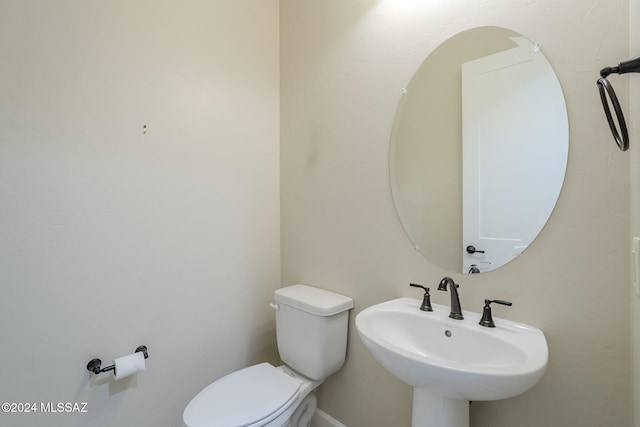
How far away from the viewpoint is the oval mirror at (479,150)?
88cm

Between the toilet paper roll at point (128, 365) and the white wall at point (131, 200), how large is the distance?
0.25 feet

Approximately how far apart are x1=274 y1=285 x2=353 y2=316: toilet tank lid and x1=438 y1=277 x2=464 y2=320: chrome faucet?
0.50 meters

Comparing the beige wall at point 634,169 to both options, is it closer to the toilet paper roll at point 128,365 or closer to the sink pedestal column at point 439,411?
the sink pedestal column at point 439,411

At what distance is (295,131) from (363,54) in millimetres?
556

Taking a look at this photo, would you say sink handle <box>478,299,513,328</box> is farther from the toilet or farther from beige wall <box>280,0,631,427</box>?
the toilet

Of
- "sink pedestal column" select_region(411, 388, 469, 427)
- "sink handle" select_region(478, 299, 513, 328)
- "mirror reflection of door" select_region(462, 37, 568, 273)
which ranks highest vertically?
"mirror reflection of door" select_region(462, 37, 568, 273)

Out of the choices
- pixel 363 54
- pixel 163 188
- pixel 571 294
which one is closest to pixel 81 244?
pixel 163 188

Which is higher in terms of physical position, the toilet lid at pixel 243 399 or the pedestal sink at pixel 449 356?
the pedestal sink at pixel 449 356

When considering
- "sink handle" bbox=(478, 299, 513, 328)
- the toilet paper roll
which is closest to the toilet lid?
the toilet paper roll

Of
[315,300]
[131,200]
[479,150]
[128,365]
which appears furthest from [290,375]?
[479,150]

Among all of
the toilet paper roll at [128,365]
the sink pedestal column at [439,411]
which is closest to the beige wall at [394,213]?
the sink pedestal column at [439,411]

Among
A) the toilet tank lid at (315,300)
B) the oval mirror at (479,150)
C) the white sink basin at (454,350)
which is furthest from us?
the toilet tank lid at (315,300)

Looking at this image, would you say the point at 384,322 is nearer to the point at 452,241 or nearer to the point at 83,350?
the point at 452,241

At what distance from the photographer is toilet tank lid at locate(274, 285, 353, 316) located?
4.19 feet
